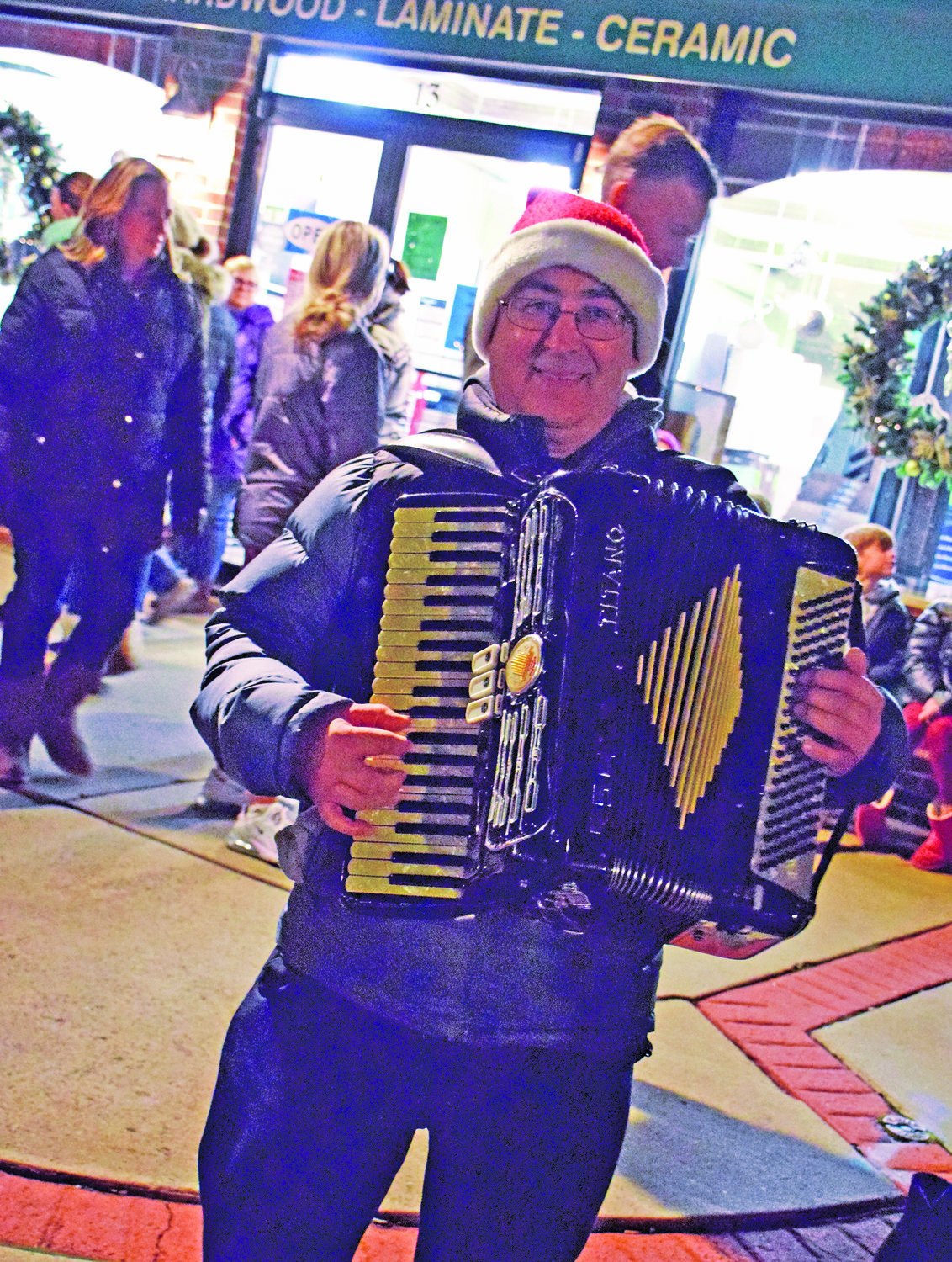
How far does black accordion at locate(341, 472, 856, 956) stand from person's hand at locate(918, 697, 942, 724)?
4.63 meters

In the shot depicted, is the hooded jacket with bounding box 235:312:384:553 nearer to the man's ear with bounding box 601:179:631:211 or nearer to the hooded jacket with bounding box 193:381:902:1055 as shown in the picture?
the man's ear with bounding box 601:179:631:211

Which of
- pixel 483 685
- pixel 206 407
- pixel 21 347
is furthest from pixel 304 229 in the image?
pixel 483 685

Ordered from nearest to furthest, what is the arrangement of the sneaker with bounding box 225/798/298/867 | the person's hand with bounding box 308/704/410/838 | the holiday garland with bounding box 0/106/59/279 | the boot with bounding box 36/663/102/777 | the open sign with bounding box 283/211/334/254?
the person's hand with bounding box 308/704/410/838
the sneaker with bounding box 225/798/298/867
the boot with bounding box 36/663/102/777
the open sign with bounding box 283/211/334/254
the holiday garland with bounding box 0/106/59/279

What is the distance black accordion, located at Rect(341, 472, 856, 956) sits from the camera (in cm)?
135

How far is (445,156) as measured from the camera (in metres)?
7.66

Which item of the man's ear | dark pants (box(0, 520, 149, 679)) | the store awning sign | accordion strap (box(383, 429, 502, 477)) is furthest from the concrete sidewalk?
the store awning sign

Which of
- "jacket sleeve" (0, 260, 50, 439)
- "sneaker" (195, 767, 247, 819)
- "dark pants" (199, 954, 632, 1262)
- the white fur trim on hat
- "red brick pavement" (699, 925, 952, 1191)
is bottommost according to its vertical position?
"red brick pavement" (699, 925, 952, 1191)

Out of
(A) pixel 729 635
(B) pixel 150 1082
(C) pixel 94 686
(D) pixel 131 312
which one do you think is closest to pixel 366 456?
(A) pixel 729 635

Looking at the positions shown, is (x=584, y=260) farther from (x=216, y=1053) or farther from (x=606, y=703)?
(x=216, y=1053)

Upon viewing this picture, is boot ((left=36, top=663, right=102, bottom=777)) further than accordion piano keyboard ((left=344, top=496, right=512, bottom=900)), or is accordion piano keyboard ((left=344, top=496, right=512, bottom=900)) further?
boot ((left=36, top=663, right=102, bottom=777))

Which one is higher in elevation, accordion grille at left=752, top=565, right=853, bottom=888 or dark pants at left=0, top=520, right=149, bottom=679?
accordion grille at left=752, top=565, right=853, bottom=888

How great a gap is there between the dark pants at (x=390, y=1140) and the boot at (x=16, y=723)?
9.76 feet

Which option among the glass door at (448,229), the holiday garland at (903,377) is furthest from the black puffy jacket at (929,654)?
the glass door at (448,229)

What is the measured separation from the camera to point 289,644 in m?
1.58
